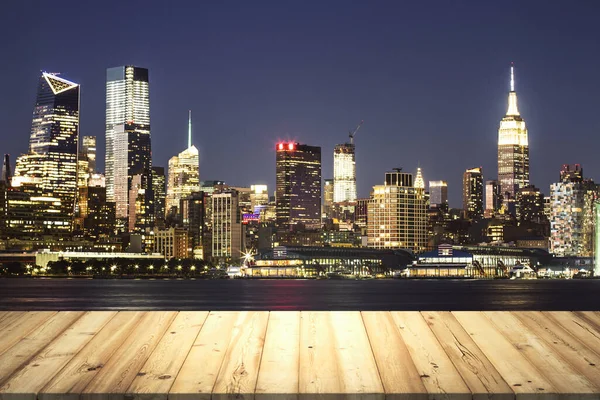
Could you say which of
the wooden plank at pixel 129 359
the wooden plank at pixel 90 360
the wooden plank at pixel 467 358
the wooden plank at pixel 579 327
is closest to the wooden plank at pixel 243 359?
the wooden plank at pixel 129 359

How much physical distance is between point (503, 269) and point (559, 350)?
19636 cm

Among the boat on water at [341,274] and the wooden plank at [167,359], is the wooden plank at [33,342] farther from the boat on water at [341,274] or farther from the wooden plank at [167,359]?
the boat on water at [341,274]

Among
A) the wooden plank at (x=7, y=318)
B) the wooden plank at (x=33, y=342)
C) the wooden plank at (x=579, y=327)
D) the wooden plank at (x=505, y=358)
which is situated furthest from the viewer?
the wooden plank at (x=7, y=318)

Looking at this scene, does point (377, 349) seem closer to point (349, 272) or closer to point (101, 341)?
point (101, 341)

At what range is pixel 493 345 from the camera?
315 inches

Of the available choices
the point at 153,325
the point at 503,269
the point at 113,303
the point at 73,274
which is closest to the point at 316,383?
the point at 153,325

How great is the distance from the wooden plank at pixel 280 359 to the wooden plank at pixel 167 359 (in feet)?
2.06

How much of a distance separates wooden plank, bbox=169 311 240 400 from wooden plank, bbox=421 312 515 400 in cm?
176

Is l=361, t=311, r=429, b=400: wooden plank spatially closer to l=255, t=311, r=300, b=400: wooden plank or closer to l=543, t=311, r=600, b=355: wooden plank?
l=255, t=311, r=300, b=400: wooden plank

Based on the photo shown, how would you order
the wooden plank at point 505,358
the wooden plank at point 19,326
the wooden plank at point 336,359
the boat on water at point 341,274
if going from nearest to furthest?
the wooden plank at point 336,359
the wooden plank at point 505,358
the wooden plank at point 19,326
the boat on water at point 341,274

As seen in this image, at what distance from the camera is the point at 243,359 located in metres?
7.61

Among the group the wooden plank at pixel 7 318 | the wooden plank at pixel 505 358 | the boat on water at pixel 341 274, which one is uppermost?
the wooden plank at pixel 7 318

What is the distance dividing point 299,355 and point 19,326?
2.50 metres

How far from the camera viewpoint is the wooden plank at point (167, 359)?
6984 mm
